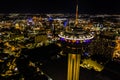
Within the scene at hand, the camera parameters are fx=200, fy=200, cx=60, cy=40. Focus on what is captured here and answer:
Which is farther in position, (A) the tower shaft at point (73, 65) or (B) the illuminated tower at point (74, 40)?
(A) the tower shaft at point (73, 65)

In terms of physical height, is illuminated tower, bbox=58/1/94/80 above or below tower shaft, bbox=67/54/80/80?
above

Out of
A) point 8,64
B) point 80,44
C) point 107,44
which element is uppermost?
point 80,44

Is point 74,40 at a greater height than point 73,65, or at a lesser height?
greater

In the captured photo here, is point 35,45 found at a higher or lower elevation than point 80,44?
lower

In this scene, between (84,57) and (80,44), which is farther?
(84,57)

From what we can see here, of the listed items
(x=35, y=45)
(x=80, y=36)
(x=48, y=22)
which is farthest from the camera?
(x=48, y=22)

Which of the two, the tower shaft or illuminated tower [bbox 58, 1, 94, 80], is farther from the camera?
the tower shaft

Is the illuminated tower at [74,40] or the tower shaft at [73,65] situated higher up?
the illuminated tower at [74,40]

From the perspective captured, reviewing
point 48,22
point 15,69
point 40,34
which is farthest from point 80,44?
point 48,22

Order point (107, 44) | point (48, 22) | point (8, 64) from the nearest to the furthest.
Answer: point (8, 64), point (107, 44), point (48, 22)

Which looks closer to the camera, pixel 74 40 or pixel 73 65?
pixel 74 40

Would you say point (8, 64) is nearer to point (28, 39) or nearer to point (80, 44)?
point (28, 39)
